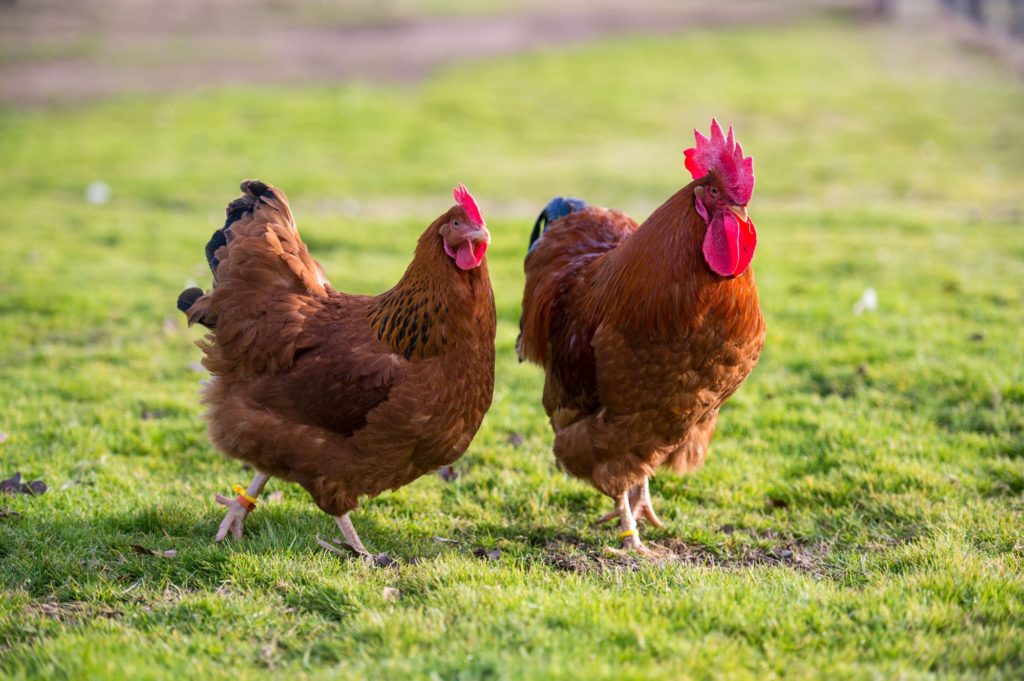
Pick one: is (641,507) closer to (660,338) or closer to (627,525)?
(627,525)

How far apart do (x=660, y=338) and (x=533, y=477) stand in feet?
5.06

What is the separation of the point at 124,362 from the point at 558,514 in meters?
4.20

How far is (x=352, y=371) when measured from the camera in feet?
16.1

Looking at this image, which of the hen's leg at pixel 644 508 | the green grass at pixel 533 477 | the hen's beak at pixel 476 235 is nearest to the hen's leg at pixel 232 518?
the green grass at pixel 533 477

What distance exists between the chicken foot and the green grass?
11cm

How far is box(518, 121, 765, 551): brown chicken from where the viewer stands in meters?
4.71

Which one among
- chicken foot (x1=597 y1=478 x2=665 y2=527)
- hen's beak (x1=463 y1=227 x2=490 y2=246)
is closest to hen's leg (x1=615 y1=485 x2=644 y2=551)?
chicken foot (x1=597 y1=478 x2=665 y2=527)

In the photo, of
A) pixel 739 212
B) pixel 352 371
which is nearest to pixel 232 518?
pixel 352 371

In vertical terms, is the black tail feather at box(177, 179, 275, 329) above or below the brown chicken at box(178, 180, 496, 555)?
above

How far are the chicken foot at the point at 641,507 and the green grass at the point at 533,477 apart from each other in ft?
0.36

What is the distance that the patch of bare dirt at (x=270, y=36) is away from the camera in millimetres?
22094

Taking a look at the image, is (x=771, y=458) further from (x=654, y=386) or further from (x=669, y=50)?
(x=669, y=50)

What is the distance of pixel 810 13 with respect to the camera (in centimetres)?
3375

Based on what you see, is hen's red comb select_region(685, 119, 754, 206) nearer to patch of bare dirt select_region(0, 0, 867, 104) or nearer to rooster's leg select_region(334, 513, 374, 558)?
rooster's leg select_region(334, 513, 374, 558)
